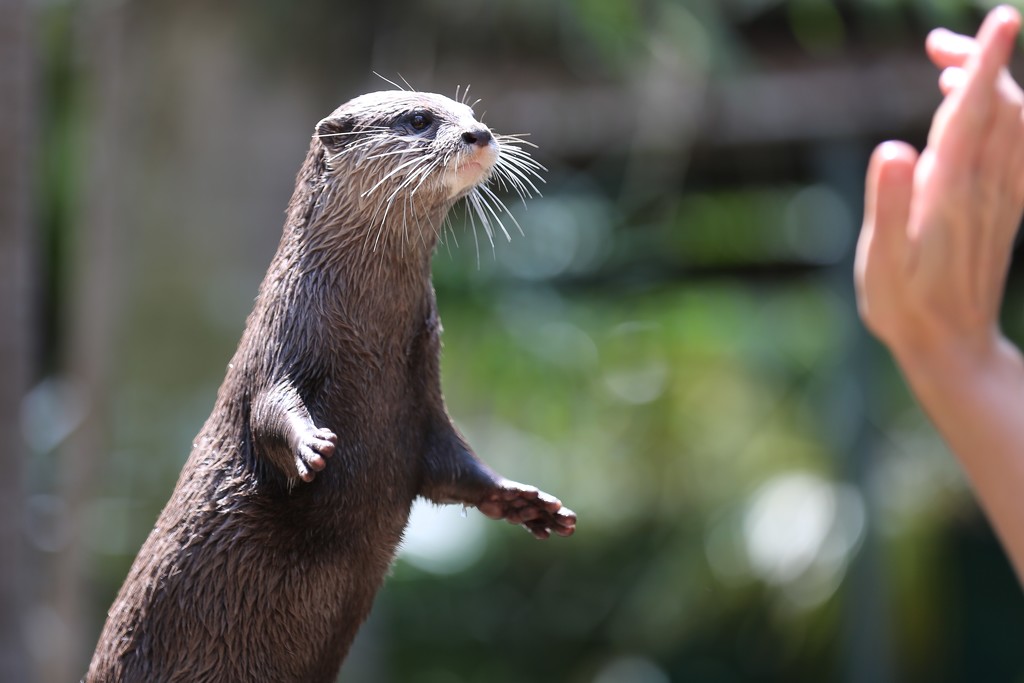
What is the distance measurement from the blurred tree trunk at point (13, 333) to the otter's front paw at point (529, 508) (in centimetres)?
273

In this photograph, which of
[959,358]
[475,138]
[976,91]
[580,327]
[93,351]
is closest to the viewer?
[475,138]

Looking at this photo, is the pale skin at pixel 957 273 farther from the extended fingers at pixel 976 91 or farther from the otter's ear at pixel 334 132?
the otter's ear at pixel 334 132

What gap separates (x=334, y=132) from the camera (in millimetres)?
1479

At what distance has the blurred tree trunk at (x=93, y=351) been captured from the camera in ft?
16.2

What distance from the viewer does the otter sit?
1.38 m

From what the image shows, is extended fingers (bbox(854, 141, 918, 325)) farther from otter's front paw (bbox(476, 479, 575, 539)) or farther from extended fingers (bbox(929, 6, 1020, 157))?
otter's front paw (bbox(476, 479, 575, 539))

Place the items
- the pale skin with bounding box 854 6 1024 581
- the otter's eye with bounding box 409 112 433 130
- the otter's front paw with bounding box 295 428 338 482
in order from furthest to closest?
the pale skin with bounding box 854 6 1024 581, the otter's eye with bounding box 409 112 433 130, the otter's front paw with bounding box 295 428 338 482

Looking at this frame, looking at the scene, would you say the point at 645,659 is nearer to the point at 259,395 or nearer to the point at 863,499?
the point at 863,499

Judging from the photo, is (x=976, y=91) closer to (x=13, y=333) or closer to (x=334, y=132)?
(x=334, y=132)

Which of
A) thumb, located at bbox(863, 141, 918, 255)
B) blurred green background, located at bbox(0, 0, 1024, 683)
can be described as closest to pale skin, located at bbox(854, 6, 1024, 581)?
thumb, located at bbox(863, 141, 918, 255)

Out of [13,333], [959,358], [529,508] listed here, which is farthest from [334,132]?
[13,333]

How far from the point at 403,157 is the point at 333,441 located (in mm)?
379

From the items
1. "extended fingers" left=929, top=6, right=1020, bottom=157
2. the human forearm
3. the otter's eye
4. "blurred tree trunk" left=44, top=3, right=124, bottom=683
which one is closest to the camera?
the otter's eye

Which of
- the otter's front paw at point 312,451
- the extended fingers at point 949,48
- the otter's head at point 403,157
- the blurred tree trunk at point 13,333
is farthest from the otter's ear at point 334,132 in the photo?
the blurred tree trunk at point 13,333
